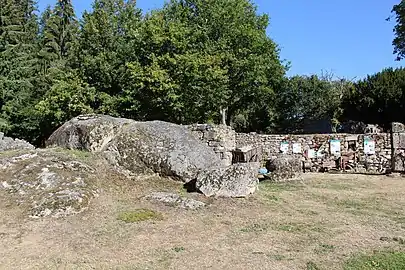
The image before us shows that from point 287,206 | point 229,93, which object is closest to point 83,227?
point 287,206

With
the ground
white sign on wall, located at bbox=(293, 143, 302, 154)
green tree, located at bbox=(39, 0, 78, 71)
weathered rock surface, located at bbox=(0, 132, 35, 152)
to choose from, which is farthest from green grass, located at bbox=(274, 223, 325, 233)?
green tree, located at bbox=(39, 0, 78, 71)

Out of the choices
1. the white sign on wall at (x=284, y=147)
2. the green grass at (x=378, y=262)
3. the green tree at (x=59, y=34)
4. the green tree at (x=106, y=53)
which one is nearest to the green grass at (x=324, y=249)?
the green grass at (x=378, y=262)

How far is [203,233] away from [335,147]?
12.9 metres

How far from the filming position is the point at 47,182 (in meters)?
8.84

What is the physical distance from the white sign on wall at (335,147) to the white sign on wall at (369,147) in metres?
1.09

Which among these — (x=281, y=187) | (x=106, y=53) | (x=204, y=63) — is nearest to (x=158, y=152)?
(x=281, y=187)

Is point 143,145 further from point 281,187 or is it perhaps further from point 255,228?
point 255,228

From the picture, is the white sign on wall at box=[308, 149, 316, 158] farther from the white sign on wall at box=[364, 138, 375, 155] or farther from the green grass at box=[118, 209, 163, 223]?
the green grass at box=[118, 209, 163, 223]

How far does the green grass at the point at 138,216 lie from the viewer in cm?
775

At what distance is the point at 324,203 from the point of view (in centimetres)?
980

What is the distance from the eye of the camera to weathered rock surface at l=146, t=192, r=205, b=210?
28.0 ft

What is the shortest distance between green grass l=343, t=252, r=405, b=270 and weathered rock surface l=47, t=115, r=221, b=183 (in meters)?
5.10

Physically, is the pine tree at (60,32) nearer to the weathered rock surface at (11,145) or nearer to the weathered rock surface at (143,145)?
the weathered rock surface at (11,145)

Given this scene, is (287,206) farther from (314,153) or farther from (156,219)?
(314,153)
